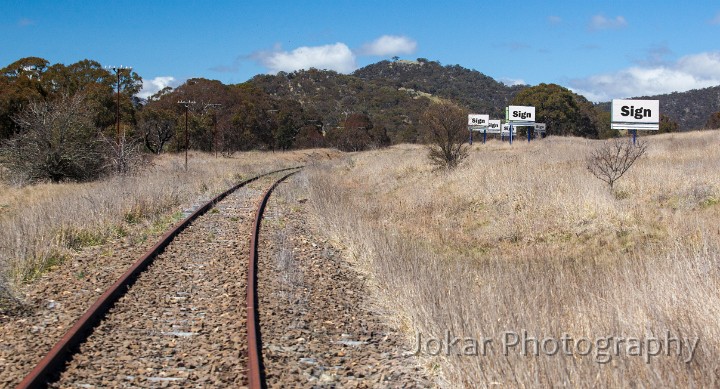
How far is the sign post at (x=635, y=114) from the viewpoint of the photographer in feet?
121

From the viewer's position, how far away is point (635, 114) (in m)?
37.2

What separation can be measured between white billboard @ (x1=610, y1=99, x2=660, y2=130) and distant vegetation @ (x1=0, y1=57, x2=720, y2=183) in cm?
858

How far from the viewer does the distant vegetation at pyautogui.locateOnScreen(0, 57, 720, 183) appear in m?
31.0

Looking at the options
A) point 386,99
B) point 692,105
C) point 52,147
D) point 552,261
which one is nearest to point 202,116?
point 52,147

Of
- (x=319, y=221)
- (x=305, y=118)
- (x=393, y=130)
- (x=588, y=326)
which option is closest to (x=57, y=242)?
(x=319, y=221)

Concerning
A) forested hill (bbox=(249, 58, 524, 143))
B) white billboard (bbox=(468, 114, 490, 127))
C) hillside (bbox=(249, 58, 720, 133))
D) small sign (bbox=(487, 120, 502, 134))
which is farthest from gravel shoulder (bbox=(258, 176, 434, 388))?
forested hill (bbox=(249, 58, 524, 143))

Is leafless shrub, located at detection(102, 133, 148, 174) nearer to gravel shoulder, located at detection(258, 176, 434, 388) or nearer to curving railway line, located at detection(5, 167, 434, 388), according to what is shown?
curving railway line, located at detection(5, 167, 434, 388)

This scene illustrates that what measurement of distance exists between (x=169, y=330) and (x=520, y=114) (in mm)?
58164

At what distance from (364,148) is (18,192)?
61036 mm

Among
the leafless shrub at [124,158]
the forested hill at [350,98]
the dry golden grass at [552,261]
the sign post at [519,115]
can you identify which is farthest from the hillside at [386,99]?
the dry golden grass at [552,261]

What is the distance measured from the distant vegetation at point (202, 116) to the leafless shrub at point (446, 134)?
113 cm

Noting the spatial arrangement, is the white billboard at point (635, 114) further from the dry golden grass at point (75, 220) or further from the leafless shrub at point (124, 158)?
the leafless shrub at point (124, 158)

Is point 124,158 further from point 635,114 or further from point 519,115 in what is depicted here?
point 519,115

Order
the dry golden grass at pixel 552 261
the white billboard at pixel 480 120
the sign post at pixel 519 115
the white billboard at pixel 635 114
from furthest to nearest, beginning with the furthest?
the white billboard at pixel 480 120 < the sign post at pixel 519 115 < the white billboard at pixel 635 114 < the dry golden grass at pixel 552 261
